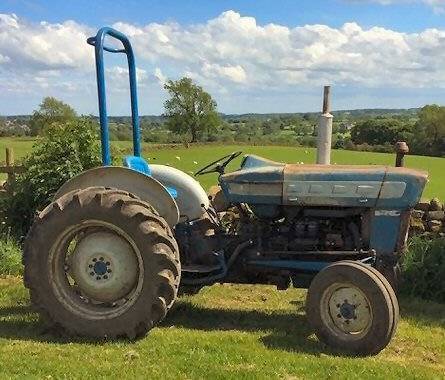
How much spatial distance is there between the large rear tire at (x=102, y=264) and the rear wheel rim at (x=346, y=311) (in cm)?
116

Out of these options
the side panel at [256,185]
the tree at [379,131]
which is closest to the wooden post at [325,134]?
the side panel at [256,185]

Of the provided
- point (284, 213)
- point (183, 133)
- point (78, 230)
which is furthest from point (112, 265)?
point (183, 133)

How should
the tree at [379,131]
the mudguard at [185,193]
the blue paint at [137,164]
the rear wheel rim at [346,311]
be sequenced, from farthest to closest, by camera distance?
the tree at [379,131] → the mudguard at [185,193] → the blue paint at [137,164] → the rear wheel rim at [346,311]

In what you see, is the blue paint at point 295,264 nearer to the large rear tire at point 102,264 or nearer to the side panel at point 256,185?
the side panel at point 256,185

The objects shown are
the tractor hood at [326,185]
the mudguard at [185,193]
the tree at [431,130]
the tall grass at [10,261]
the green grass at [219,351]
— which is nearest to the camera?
the green grass at [219,351]

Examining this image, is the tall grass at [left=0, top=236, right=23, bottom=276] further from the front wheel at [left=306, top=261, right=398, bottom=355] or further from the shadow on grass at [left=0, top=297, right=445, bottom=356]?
the front wheel at [left=306, top=261, right=398, bottom=355]

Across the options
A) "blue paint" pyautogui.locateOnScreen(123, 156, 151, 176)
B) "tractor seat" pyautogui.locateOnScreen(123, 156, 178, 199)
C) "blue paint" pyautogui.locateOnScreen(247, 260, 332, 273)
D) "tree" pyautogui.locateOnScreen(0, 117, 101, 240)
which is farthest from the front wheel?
"tree" pyautogui.locateOnScreen(0, 117, 101, 240)

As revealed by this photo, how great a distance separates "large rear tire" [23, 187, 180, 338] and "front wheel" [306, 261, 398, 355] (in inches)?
43.5

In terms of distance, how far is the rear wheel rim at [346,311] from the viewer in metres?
4.72

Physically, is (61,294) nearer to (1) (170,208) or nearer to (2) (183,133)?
(1) (170,208)

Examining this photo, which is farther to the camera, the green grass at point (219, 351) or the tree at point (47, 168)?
the tree at point (47, 168)

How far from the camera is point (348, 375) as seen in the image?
165 inches

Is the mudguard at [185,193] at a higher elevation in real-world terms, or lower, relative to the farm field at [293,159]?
higher

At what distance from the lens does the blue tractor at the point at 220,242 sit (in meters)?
4.80
